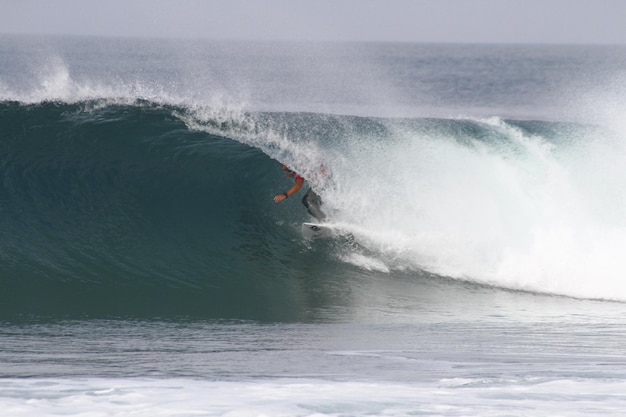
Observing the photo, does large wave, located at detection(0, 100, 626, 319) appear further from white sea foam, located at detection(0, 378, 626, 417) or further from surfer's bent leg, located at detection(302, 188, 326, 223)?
white sea foam, located at detection(0, 378, 626, 417)

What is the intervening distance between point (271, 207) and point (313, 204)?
121cm

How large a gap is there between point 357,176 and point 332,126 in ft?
9.87

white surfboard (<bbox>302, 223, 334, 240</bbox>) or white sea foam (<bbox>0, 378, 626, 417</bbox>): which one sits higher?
white surfboard (<bbox>302, 223, 334, 240</bbox>)

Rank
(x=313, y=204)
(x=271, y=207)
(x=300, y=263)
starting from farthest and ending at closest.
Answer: (x=271, y=207) < (x=313, y=204) < (x=300, y=263)

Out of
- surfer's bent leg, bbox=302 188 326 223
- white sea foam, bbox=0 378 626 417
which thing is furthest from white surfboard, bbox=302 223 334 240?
white sea foam, bbox=0 378 626 417

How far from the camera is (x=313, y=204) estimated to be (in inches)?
500

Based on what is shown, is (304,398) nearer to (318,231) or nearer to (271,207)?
(318,231)

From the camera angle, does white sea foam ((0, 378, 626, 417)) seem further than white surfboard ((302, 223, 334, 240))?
No

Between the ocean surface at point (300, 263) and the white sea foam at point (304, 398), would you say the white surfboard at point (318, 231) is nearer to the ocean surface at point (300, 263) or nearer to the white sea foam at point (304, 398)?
the ocean surface at point (300, 263)

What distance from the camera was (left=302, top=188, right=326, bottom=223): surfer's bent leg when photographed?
12656mm

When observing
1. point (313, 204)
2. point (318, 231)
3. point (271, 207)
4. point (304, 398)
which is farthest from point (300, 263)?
point (304, 398)

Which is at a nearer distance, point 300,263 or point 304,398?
point 304,398

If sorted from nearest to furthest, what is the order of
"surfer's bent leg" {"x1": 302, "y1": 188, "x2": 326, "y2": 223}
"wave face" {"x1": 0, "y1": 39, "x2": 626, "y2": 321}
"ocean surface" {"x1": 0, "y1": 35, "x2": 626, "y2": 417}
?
"ocean surface" {"x1": 0, "y1": 35, "x2": 626, "y2": 417}, "wave face" {"x1": 0, "y1": 39, "x2": 626, "y2": 321}, "surfer's bent leg" {"x1": 302, "y1": 188, "x2": 326, "y2": 223}

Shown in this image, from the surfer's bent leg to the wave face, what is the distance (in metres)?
0.28
